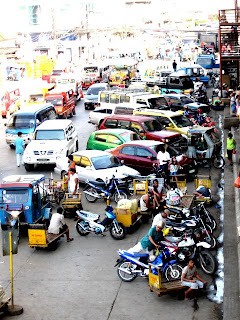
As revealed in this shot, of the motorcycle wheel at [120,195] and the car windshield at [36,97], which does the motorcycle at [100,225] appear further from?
the car windshield at [36,97]

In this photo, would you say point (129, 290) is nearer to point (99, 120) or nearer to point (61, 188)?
point (61, 188)

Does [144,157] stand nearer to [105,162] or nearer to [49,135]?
[105,162]

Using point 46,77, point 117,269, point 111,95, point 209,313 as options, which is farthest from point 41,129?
point 46,77

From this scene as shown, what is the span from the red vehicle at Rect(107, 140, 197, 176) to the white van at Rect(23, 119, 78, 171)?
2786mm

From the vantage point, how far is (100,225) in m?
16.3

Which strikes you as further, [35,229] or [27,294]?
[35,229]

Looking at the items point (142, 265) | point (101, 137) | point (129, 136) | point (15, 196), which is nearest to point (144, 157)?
point (129, 136)

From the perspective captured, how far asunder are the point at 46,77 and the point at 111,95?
24170 mm

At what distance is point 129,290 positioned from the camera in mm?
13195

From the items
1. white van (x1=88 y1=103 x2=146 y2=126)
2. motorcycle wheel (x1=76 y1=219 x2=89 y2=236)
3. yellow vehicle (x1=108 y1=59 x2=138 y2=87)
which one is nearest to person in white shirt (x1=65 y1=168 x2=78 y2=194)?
motorcycle wheel (x1=76 y1=219 x2=89 y2=236)

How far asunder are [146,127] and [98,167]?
233 inches

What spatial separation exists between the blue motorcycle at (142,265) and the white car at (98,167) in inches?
257

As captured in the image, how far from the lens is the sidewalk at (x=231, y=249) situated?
12062 millimetres

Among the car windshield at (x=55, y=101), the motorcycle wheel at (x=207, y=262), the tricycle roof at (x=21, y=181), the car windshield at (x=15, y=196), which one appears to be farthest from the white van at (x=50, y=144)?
the motorcycle wheel at (x=207, y=262)
